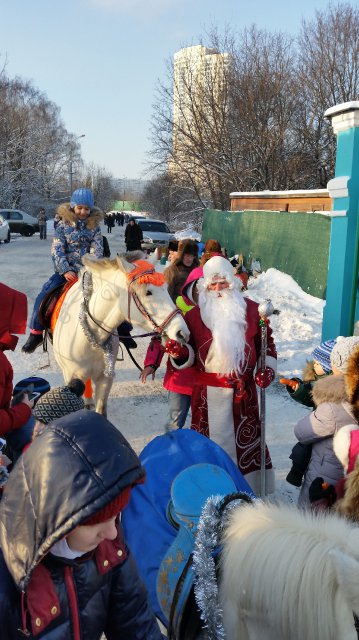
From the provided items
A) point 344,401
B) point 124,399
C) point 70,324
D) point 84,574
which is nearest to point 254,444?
point 344,401

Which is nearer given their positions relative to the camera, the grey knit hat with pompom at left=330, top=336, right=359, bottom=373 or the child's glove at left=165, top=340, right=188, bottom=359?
the grey knit hat with pompom at left=330, top=336, right=359, bottom=373

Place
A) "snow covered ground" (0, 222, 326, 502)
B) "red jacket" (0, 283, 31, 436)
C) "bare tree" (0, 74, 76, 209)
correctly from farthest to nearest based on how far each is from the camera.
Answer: "bare tree" (0, 74, 76, 209), "snow covered ground" (0, 222, 326, 502), "red jacket" (0, 283, 31, 436)

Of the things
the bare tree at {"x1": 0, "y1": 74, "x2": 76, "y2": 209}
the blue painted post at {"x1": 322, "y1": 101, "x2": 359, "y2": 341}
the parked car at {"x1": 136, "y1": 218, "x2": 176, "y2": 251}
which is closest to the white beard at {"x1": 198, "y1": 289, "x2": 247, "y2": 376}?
the blue painted post at {"x1": 322, "y1": 101, "x2": 359, "y2": 341}

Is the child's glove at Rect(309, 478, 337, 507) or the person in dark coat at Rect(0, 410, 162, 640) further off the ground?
the person in dark coat at Rect(0, 410, 162, 640)

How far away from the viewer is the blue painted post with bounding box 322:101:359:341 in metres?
6.76

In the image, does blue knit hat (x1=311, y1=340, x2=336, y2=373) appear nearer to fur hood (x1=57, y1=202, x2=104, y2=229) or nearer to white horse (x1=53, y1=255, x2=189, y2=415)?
white horse (x1=53, y1=255, x2=189, y2=415)

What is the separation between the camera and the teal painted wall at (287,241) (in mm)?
11852

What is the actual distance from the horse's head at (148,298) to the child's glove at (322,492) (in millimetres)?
1572

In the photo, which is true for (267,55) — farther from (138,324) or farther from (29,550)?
(29,550)

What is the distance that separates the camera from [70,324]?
4.81 metres

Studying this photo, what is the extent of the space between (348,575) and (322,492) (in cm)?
165

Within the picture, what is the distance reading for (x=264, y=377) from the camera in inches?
143

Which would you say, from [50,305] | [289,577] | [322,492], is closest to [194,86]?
[50,305]

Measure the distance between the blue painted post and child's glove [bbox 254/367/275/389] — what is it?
12.3 ft
